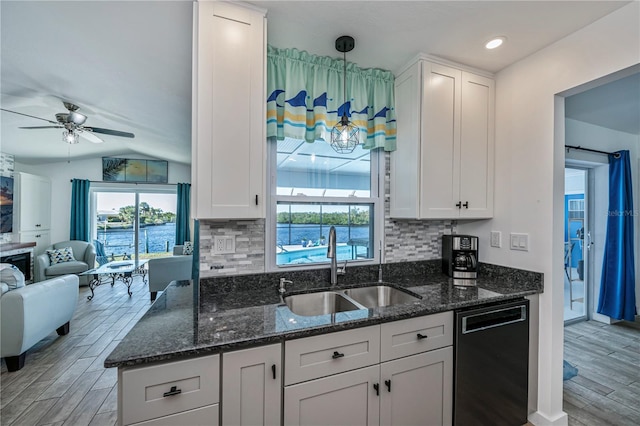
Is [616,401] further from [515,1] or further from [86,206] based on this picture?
[86,206]

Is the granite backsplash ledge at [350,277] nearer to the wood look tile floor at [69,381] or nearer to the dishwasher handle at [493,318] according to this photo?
the dishwasher handle at [493,318]

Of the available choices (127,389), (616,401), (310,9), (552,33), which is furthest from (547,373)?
(310,9)

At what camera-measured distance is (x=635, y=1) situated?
1384 millimetres

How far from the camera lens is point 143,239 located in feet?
21.5

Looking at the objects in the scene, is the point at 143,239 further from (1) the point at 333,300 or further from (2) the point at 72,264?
(1) the point at 333,300

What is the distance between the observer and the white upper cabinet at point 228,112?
138cm

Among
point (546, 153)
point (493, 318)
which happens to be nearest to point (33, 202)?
point (493, 318)

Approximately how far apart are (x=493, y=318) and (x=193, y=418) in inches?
63.4

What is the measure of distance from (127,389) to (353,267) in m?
1.44

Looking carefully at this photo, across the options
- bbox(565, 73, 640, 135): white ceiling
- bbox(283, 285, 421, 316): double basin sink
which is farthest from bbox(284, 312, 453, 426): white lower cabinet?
bbox(565, 73, 640, 135): white ceiling

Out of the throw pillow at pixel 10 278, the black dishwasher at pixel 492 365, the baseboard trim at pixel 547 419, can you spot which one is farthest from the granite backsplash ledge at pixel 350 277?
the throw pillow at pixel 10 278

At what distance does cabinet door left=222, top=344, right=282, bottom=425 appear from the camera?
1.05 metres

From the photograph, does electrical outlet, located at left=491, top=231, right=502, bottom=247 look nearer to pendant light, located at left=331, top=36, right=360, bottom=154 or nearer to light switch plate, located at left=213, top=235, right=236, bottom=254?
pendant light, located at left=331, top=36, right=360, bottom=154

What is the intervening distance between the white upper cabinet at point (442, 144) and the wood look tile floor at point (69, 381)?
2717 mm
